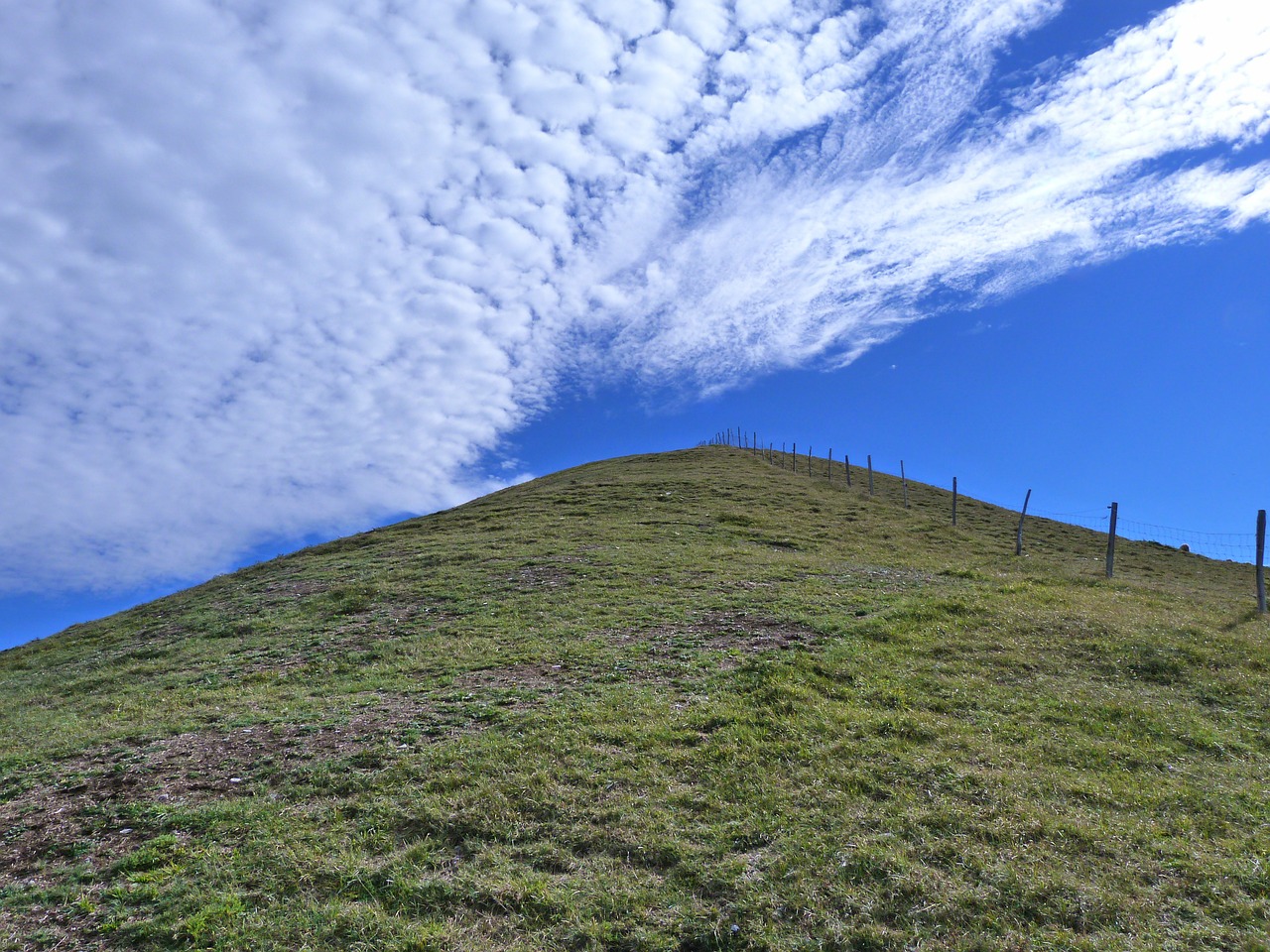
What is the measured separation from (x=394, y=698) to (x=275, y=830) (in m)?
5.18

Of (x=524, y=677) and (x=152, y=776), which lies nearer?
(x=152, y=776)

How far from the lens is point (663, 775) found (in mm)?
9648

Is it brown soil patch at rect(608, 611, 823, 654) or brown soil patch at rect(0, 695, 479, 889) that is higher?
brown soil patch at rect(608, 611, 823, 654)

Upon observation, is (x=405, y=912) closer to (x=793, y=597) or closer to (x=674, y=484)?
(x=793, y=597)

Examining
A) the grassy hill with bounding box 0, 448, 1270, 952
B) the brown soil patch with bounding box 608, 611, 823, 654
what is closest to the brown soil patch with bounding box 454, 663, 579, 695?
the grassy hill with bounding box 0, 448, 1270, 952

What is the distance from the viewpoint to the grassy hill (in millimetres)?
6879

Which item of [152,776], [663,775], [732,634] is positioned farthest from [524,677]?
[152,776]

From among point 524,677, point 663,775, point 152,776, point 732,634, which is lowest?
point 152,776

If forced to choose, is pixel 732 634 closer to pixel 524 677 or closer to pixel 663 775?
pixel 524 677

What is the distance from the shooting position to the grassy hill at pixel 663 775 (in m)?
6.88

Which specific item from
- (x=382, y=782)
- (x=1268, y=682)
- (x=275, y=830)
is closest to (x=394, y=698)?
(x=382, y=782)

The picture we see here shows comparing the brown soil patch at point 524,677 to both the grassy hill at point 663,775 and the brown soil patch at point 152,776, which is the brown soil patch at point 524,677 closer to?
the grassy hill at point 663,775

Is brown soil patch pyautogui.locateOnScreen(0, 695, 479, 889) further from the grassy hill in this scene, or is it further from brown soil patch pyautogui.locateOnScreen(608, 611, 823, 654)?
brown soil patch pyautogui.locateOnScreen(608, 611, 823, 654)

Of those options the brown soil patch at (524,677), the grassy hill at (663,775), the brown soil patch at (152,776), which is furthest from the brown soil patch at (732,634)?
the brown soil patch at (152,776)
